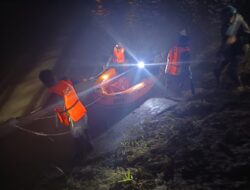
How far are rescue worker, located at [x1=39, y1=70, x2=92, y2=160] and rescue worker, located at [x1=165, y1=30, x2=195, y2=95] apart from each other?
298 cm

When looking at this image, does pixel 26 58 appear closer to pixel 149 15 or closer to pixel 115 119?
pixel 149 15

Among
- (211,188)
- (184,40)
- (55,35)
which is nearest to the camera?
(211,188)

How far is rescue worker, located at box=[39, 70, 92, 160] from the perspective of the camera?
6133mm

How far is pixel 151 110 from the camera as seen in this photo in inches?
320

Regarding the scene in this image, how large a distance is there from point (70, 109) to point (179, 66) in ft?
11.5

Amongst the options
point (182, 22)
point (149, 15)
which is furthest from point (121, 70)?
point (149, 15)

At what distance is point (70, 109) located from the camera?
623 centimetres

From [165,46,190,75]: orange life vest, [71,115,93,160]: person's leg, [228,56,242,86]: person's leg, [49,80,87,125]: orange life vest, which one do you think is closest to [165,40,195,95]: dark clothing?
[165,46,190,75]: orange life vest

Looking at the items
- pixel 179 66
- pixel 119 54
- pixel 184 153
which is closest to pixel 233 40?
pixel 179 66

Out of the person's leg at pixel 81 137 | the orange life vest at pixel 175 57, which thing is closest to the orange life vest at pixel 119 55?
the orange life vest at pixel 175 57

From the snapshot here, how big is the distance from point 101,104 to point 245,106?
396 centimetres

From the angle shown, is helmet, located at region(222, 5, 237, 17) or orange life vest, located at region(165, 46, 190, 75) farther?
orange life vest, located at region(165, 46, 190, 75)

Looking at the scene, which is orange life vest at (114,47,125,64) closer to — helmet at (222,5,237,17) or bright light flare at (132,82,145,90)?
bright light flare at (132,82,145,90)

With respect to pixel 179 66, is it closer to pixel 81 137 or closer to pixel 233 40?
pixel 233 40
